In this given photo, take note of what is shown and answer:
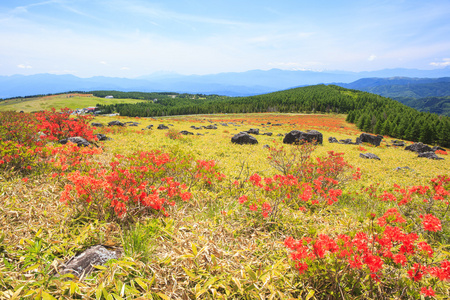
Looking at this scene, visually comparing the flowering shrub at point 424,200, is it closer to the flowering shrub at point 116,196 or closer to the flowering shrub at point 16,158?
the flowering shrub at point 116,196

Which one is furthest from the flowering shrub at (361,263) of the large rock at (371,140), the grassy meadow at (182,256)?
the large rock at (371,140)

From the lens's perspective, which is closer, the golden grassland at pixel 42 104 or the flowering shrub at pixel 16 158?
the flowering shrub at pixel 16 158

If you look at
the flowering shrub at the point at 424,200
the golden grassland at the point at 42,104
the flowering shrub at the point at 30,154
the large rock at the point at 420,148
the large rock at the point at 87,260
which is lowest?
the large rock at the point at 420,148

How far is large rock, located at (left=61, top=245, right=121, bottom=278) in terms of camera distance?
264cm

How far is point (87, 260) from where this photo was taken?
109 inches

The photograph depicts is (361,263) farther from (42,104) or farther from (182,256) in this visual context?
(42,104)

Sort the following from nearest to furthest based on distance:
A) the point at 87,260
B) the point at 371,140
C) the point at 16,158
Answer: the point at 87,260 < the point at 16,158 < the point at 371,140

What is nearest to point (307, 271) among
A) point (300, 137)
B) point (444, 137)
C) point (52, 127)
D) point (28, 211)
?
point (28, 211)

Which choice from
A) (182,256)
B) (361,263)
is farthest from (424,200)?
(182,256)

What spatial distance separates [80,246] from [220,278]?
2221 mm

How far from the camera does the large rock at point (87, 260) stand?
8.66 feet

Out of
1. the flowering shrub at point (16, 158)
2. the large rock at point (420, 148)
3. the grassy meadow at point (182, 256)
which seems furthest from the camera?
the large rock at point (420, 148)

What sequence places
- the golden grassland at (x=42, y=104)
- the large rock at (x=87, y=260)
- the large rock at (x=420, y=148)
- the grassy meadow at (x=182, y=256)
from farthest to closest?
the golden grassland at (x=42, y=104)
the large rock at (x=420, y=148)
the large rock at (x=87, y=260)
the grassy meadow at (x=182, y=256)

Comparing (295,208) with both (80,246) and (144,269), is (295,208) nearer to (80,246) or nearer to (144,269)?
(144,269)
